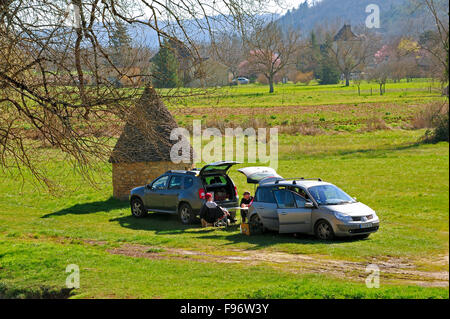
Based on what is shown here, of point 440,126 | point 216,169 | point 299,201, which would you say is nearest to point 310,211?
point 299,201

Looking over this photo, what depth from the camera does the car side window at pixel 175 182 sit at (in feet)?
72.6

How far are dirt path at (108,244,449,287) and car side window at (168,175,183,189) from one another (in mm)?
5446

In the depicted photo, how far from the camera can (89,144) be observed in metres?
12.5

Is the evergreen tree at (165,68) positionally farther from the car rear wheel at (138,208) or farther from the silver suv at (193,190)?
the car rear wheel at (138,208)

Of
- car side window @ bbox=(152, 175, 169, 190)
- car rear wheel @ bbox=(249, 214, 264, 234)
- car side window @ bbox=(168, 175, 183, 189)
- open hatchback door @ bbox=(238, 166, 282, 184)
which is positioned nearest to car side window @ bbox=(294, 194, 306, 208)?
car rear wheel @ bbox=(249, 214, 264, 234)

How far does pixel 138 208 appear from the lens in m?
24.4

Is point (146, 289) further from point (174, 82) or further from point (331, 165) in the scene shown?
point (331, 165)

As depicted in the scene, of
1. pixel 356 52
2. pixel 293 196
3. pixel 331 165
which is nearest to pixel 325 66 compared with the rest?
pixel 356 52

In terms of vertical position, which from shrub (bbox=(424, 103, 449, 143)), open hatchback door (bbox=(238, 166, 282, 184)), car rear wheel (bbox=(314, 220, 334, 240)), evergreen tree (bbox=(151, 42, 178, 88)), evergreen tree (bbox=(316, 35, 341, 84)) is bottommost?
car rear wheel (bbox=(314, 220, 334, 240))

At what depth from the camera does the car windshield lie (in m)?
16.7

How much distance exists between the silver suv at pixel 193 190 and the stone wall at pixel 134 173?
4602 millimetres

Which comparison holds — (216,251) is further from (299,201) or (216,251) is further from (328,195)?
(328,195)

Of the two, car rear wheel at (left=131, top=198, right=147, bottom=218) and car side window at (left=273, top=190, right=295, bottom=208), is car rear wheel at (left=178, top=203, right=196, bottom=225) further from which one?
car side window at (left=273, top=190, right=295, bottom=208)

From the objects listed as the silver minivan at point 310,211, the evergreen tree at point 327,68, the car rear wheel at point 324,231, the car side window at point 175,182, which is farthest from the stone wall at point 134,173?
the evergreen tree at point 327,68
